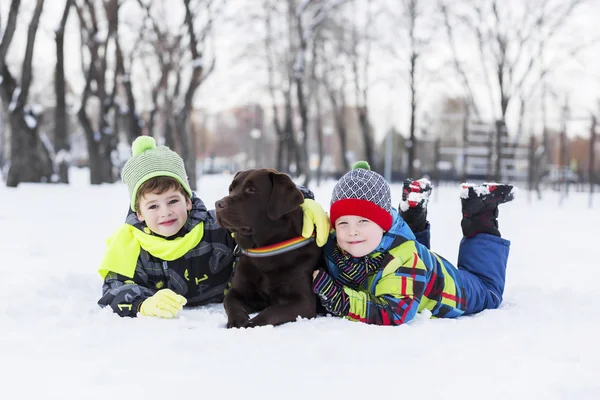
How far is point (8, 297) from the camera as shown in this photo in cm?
380

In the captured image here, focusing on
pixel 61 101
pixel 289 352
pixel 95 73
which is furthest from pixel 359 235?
pixel 95 73

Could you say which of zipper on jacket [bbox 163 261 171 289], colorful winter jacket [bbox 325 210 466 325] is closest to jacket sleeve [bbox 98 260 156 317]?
zipper on jacket [bbox 163 261 171 289]

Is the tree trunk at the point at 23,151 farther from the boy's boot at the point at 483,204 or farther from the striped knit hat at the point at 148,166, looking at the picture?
the boy's boot at the point at 483,204

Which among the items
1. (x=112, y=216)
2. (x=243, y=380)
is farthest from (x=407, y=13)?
(x=243, y=380)

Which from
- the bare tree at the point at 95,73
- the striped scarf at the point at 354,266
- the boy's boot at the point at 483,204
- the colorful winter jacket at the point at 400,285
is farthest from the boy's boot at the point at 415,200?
the bare tree at the point at 95,73

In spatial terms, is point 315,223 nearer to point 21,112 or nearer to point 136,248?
point 136,248

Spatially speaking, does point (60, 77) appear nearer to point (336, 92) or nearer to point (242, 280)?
point (242, 280)

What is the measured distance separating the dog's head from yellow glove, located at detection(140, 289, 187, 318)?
55 cm

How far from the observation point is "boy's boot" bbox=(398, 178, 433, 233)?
14.2 feet

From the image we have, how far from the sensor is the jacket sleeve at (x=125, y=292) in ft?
11.3

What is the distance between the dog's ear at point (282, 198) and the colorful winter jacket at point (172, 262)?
72cm

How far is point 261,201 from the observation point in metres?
3.32

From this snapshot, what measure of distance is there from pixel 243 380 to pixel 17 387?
88cm

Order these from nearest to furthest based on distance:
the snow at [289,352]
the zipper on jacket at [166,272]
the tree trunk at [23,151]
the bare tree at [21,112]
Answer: the snow at [289,352], the zipper on jacket at [166,272], the bare tree at [21,112], the tree trunk at [23,151]
